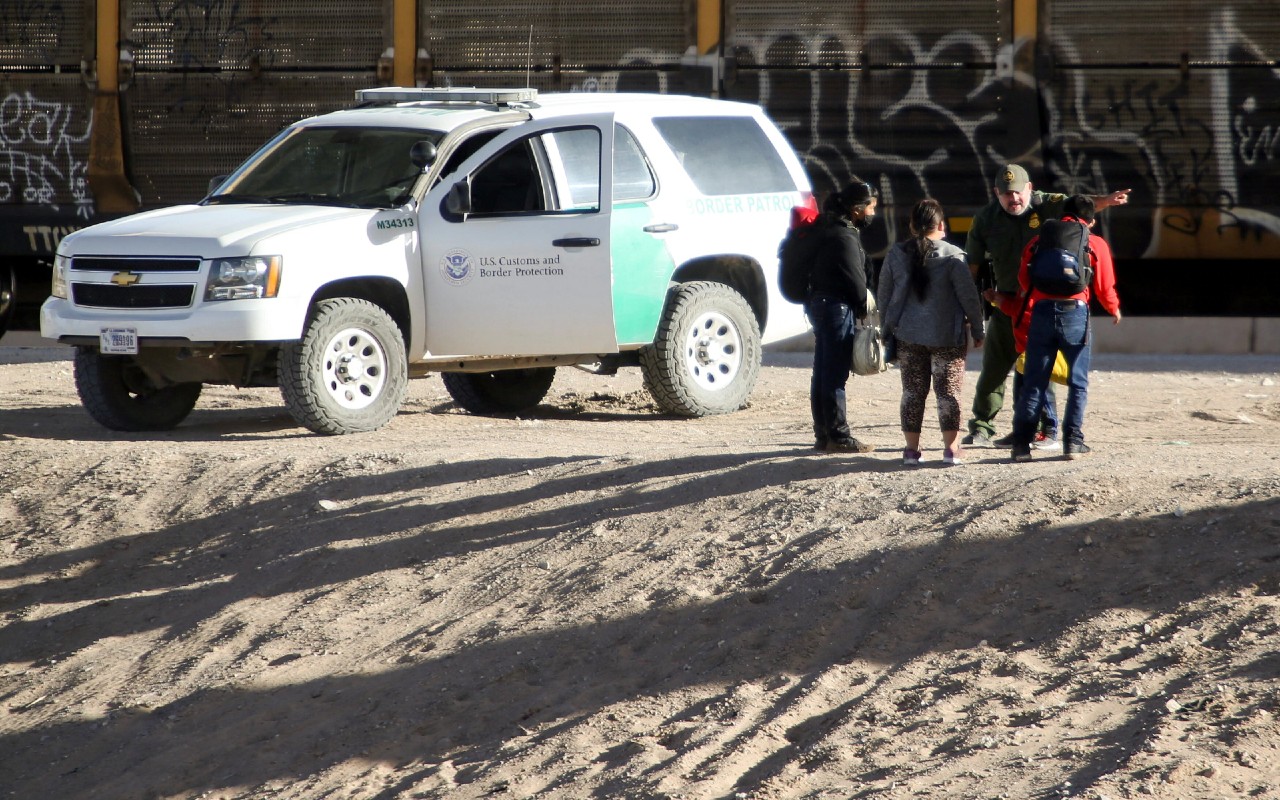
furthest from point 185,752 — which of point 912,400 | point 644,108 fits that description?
point 644,108

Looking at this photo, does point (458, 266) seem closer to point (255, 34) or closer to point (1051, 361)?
point (1051, 361)

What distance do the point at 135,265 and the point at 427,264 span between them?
157cm

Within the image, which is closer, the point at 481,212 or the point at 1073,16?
the point at 481,212

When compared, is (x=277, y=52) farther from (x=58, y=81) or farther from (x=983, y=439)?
(x=983, y=439)

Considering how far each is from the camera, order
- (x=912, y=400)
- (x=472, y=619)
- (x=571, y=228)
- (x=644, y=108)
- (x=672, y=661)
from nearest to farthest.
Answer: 1. (x=672, y=661)
2. (x=472, y=619)
3. (x=912, y=400)
4. (x=571, y=228)
5. (x=644, y=108)

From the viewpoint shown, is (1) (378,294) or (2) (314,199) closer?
(1) (378,294)

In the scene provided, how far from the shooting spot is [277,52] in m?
13.7

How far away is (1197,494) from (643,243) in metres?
4.07

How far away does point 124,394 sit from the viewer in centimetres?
968

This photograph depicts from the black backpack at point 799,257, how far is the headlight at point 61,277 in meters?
4.08

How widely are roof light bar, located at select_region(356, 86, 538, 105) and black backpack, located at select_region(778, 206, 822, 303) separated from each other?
2752mm

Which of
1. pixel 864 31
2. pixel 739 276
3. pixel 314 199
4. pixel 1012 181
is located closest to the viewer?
pixel 1012 181

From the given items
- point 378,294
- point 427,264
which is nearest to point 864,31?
point 427,264

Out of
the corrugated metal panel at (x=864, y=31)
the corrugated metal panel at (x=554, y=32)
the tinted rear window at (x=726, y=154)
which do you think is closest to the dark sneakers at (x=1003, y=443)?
the tinted rear window at (x=726, y=154)
